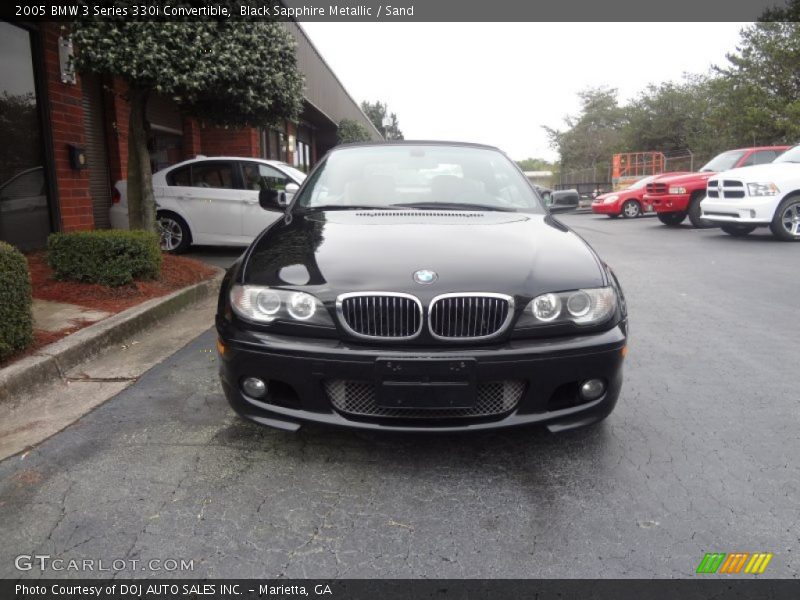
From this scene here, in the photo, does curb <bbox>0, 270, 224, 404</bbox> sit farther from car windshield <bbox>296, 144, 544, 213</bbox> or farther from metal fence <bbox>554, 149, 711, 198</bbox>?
metal fence <bbox>554, 149, 711, 198</bbox>

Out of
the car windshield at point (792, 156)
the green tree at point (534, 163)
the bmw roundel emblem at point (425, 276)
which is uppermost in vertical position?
the green tree at point (534, 163)

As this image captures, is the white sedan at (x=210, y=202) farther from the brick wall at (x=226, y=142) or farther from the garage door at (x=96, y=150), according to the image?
the brick wall at (x=226, y=142)

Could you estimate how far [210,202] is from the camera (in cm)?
882

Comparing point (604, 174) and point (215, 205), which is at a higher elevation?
point (604, 174)

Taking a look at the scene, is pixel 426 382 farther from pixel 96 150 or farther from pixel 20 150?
pixel 96 150

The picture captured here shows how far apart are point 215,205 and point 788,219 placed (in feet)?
31.1

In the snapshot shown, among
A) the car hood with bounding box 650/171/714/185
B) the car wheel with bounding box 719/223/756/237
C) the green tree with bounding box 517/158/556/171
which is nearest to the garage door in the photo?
the car wheel with bounding box 719/223/756/237

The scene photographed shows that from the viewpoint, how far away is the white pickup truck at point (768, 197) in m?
10.4

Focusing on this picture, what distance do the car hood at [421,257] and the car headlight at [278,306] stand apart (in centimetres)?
4

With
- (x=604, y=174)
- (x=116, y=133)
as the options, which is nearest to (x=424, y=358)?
(x=116, y=133)

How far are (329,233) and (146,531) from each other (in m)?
1.56

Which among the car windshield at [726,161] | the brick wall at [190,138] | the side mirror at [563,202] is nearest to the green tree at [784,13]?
the car windshield at [726,161]

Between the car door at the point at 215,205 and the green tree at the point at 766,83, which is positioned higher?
the green tree at the point at 766,83
